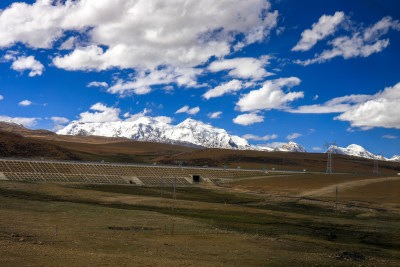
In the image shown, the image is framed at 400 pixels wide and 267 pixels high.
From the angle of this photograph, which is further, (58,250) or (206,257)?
(206,257)

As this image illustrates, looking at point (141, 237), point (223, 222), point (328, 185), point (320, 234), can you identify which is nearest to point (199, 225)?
point (223, 222)

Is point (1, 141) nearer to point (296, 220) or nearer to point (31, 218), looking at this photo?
point (31, 218)

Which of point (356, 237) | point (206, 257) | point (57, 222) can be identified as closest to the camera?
point (206, 257)

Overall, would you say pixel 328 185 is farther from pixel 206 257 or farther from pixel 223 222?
pixel 206 257

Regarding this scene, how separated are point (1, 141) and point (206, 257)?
197349mm

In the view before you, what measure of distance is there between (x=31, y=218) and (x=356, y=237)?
150 feet

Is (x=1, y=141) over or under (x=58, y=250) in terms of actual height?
over

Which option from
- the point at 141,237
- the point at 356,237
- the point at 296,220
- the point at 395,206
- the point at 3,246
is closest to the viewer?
the point at 3,246

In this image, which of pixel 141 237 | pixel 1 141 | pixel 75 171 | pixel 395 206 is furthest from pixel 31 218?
pixel 1 141

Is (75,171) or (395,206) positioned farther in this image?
(75,171)

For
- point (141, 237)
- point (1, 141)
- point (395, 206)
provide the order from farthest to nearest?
point (1, 141) → point (395, 206) → point (141, 237)

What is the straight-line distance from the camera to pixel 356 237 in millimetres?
49125

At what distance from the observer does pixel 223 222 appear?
184 feet

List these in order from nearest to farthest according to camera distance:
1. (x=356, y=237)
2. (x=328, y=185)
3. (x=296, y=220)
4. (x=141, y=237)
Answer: (x=141, y=237) → (x=356, y=237) → (x=296, y=220) → (x=328, y=185)
